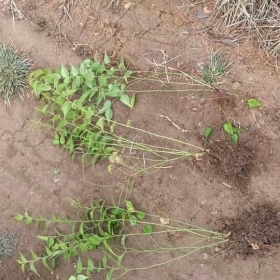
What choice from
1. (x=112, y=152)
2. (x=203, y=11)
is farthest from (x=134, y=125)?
(x=203, y=11)

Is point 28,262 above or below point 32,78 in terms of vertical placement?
below

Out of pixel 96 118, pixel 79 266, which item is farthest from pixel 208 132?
pixel 79 266

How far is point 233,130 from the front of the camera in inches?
129

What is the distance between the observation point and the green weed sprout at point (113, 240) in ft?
10.7

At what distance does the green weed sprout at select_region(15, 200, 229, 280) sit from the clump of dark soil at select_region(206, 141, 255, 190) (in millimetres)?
357

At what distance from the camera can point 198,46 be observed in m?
3.50

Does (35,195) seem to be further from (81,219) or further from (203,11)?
(203,11)

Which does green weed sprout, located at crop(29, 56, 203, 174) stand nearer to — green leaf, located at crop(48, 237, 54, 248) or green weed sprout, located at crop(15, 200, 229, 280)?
green weed sprout, located at crop(15, 200, 229, 280)

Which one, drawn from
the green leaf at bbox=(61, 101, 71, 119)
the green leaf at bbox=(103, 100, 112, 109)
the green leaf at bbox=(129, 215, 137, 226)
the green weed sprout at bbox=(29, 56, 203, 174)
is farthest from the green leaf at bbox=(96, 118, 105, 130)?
the green leaf at bbox=(129, 215, 137, 226)

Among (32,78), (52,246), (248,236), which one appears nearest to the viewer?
(248,236)

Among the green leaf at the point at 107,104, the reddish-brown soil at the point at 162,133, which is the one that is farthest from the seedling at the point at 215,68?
the green leaf at the point at 107,104

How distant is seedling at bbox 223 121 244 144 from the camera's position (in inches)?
129

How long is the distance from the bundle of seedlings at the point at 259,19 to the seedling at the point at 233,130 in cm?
52

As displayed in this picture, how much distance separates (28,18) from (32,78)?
0.50m
